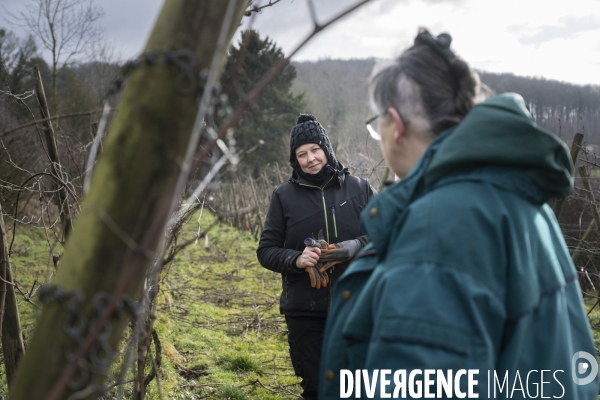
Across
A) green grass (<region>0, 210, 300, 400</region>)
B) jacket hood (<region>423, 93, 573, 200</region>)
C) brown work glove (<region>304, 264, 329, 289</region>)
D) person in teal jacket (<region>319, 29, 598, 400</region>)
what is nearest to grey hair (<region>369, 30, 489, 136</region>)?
person in teal jacket (<region>319, 29, 598, 400</region>)

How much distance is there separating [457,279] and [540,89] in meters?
39.4

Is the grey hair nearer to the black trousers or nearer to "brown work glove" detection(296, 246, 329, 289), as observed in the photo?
"brown work glove" detection(296, 246, 329, 289)

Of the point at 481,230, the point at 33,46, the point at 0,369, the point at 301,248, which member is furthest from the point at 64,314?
the point at 33,46

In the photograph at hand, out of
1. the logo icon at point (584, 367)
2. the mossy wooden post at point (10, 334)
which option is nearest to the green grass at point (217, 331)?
the mossy wooden post at point (10, 334)

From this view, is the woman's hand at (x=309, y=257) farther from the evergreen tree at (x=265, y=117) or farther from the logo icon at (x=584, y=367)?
the evergreen tree at (x=265, y=117)

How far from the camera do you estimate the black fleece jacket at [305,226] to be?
294cm

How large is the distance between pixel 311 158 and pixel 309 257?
2.08 feet

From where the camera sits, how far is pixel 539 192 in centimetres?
120

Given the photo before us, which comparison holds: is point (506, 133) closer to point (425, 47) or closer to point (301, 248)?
point (425, 47)

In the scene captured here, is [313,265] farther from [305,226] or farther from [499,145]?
[499,145]

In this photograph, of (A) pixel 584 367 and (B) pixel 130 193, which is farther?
(A) pixel 584 367

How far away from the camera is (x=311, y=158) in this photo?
10.0 feet

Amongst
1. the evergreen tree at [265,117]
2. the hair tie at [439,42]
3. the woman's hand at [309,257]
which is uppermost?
the evergreen tree at [265,117]

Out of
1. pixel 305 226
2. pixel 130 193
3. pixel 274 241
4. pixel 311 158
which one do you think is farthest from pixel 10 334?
pixel 130 193
